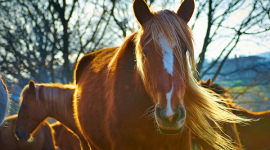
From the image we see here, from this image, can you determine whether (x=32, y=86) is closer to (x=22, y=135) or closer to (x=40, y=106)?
(x=40, y=106)

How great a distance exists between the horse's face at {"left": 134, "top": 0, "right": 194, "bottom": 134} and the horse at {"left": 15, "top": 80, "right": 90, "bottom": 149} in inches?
115

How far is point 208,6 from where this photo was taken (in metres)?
5.95

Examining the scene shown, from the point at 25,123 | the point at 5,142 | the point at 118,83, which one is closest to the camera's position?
the point at 118,83

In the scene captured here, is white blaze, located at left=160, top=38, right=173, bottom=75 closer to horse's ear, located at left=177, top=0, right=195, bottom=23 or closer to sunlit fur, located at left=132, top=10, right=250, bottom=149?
sunlit fur, located at left=132, top=10, right=250, bottom=149

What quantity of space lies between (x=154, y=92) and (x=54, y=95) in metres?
3.32

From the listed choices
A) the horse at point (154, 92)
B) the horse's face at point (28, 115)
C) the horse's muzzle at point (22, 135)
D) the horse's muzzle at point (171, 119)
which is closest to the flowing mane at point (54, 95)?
the horse's face at point (28, 115)

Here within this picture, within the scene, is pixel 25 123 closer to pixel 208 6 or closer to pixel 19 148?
pixel 19 148

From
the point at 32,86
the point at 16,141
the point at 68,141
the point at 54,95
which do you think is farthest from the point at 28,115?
the point at 68,141

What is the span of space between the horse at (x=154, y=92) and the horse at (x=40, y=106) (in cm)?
213

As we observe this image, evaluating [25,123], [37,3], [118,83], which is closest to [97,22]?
[37,3]

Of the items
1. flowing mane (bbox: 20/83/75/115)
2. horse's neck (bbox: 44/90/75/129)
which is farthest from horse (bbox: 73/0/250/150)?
flowing mane (bbox: 20/83/75/115)

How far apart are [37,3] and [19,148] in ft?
15.7

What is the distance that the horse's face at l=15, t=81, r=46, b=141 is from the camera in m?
4.54

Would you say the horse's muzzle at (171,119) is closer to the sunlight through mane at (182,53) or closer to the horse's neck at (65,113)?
the sunlight through mane at (182,53)
